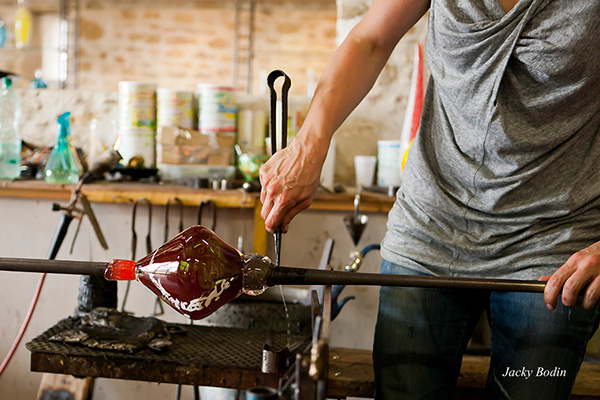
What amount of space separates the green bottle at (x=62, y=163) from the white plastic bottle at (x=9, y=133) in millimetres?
131

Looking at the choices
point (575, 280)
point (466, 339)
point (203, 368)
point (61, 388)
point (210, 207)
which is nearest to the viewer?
point (575, 280)

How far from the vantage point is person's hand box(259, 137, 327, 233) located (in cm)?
97

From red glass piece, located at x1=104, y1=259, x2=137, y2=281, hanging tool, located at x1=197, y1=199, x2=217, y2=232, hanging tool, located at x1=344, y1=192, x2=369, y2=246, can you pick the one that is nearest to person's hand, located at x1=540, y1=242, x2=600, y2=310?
red glass piece, located at x1=104, y1=259, x2=137, y2=281

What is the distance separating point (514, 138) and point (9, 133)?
6.31ft

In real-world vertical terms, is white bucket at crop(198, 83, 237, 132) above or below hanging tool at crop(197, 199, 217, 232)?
above

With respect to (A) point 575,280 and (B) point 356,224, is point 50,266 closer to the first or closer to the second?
(A) point 575,280

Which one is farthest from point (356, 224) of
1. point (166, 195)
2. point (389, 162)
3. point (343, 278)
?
point (343, 278)

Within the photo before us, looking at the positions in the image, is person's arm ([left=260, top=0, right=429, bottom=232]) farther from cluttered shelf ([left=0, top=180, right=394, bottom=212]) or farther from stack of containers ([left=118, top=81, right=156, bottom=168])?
stack of containers ([left=118, top=81, right=156, bottom=168])

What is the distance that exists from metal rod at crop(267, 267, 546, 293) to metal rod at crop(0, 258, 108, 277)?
27 centimetres

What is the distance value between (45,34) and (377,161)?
518cm

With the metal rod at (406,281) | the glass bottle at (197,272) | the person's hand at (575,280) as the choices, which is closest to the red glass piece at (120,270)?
the glass bottle at (197,272)

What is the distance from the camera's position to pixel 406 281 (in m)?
0.91

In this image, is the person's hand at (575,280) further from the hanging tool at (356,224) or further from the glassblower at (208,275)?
the hanging tool at (356,224)

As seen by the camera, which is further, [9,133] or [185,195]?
[9,133]
